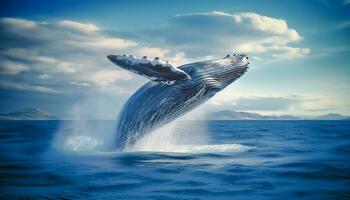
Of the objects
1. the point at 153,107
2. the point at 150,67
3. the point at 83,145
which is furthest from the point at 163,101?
the point at 83,145

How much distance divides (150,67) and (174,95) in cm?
143

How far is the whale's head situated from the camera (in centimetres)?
877

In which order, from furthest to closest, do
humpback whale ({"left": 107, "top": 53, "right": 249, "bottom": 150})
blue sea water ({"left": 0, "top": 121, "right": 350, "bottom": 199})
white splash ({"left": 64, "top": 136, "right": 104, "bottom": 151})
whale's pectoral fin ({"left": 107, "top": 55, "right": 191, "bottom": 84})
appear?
white splash ({"left": 64, "top": 136, "right": 104, "bottom": 151}), humpback whale ({"left": 107, "top": 53, "right": 249, "bottom": 150}), whale's pectoral fin ({"left": 107, "top": 55, "right": 191, "bottom": 84}), blue sea water ({"left": 0, "top": 121, "right": 350, "bottom": 199})

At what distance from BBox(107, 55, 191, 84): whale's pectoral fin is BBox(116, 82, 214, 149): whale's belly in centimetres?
70

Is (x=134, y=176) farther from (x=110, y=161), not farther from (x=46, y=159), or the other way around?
(x=46, y=159)

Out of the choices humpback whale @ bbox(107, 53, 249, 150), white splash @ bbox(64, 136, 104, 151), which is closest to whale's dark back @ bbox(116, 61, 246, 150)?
humpback whale @ bbox(107, 53, 249, 150)

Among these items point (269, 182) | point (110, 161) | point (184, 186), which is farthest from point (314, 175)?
point (110, 161)

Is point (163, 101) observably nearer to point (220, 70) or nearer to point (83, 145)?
point (220, 70)

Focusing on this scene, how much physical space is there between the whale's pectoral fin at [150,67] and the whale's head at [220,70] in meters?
0.80

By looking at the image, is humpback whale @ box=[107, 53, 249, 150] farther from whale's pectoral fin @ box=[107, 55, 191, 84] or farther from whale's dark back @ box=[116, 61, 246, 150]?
whale's pectoral fin @ box=[107, 55, 191, 84]

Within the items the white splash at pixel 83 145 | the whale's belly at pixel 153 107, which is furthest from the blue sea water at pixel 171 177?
the white splash at pixel 83 145

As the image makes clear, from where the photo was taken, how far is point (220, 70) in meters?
9.02

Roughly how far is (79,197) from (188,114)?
215 inches

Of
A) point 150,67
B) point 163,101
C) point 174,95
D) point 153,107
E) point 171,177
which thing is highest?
point 150,67
